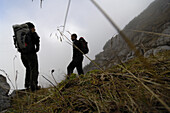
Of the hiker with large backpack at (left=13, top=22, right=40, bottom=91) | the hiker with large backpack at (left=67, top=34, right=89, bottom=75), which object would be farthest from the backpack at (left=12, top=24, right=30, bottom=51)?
the hiker with large backpack at (left=67, top=34, right=89, bottom=75)

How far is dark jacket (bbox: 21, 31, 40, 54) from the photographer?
296cm

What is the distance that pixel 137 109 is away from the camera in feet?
1.47

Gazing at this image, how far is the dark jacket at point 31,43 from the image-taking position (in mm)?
2957

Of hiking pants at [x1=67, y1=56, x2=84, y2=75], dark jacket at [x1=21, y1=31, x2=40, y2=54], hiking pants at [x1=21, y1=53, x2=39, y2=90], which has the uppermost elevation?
dark jacket at [x1=21, y1=31, x2=40, y2=54]

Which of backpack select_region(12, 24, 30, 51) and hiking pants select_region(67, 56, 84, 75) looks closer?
backpack select_region(12, 24, 30, 51)

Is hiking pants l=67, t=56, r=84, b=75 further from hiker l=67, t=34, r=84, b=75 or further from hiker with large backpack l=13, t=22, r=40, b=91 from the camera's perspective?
hiker with large backpack l=13, t=22, r=40, b=91

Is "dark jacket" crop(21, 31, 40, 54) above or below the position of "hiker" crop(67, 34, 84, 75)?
above

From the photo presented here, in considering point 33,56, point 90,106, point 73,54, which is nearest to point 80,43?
point 73,54

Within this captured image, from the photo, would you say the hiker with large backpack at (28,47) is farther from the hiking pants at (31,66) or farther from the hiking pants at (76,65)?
the hiking pants at (76,65)

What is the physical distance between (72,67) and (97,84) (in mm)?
3240

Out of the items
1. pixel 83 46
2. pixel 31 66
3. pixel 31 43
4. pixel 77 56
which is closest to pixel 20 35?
pixel 31 43

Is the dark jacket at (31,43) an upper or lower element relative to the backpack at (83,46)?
upper

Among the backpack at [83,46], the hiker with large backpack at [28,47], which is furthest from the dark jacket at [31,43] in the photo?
the backpack at [83,46]

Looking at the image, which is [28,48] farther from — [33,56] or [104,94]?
[104,94]
